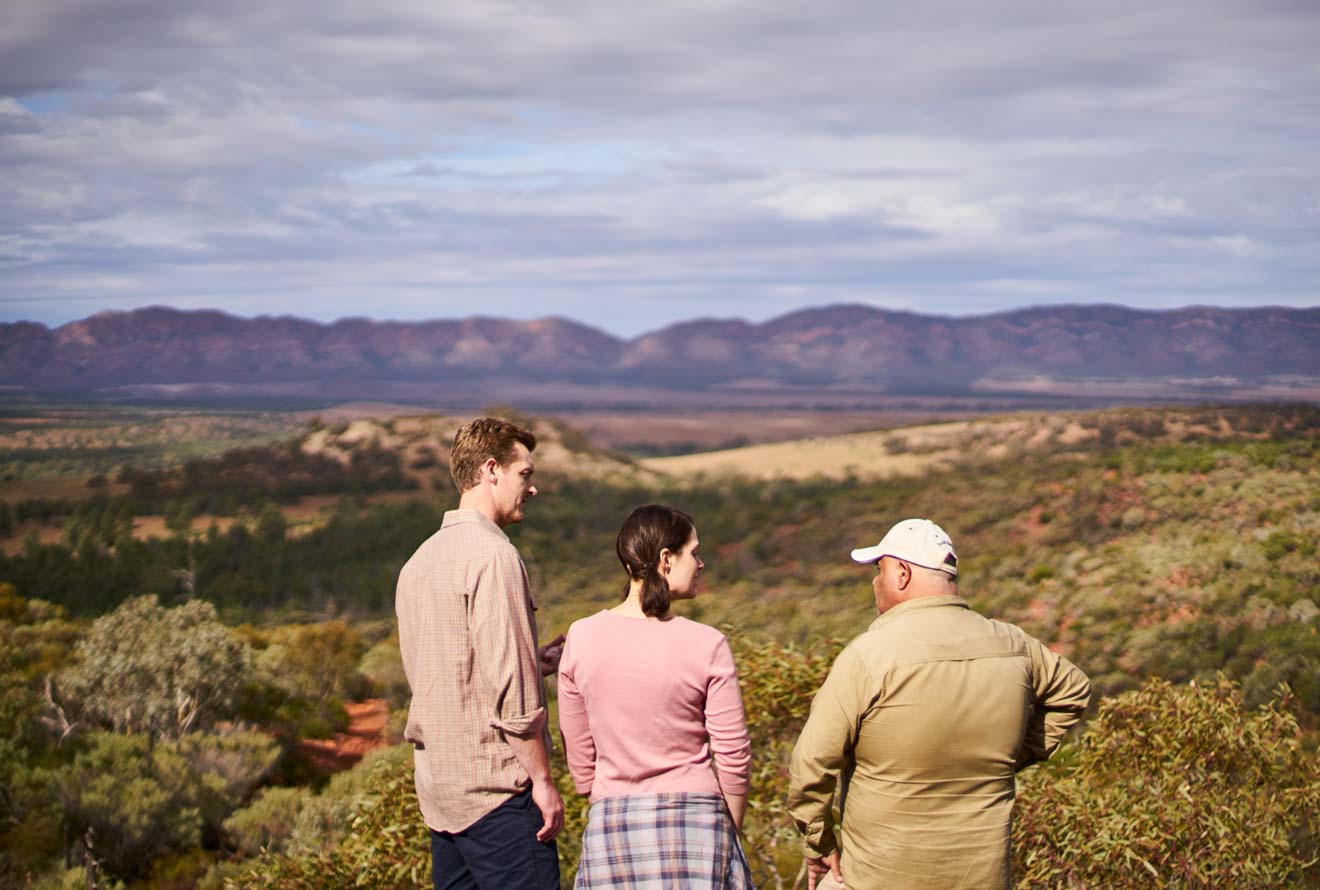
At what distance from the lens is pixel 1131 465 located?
37188mm

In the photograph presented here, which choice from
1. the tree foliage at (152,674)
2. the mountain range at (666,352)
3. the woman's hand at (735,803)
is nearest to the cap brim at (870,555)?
the woman's hand at (735,803)

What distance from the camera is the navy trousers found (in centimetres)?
303

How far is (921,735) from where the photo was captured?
2.89 m

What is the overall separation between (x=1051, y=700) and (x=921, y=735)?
19.6 inches

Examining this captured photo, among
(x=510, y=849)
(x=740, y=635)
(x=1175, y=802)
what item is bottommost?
(x=1175, y=802)

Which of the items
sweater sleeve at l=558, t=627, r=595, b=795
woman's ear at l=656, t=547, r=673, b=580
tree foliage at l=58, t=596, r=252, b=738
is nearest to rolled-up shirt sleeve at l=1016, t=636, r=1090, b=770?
woman's ear at l=656, t=547, r=673, b=580

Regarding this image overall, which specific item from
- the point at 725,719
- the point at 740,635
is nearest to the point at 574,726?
the point at 725,719

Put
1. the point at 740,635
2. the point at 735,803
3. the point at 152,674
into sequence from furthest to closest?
the point at 152,674 < the point at 740,635 < the point at 735,803

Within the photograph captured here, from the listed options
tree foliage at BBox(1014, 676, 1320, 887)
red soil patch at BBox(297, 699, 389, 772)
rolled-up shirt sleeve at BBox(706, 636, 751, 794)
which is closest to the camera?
rolled-up shirt sleeve at BBox(706, 636, 751, 794)

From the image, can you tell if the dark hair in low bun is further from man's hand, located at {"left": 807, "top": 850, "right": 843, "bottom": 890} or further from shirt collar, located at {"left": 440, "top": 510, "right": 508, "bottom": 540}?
man's hand, located at {"left": 807, "top": 850, "right": 843, "bottom": 890}

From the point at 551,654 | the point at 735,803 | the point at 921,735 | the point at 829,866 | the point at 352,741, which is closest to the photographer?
the point at 921,735

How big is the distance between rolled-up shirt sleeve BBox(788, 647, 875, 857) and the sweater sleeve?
21.7 inches

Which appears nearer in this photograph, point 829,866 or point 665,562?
point 665,562

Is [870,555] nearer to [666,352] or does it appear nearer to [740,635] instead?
[740,635]
